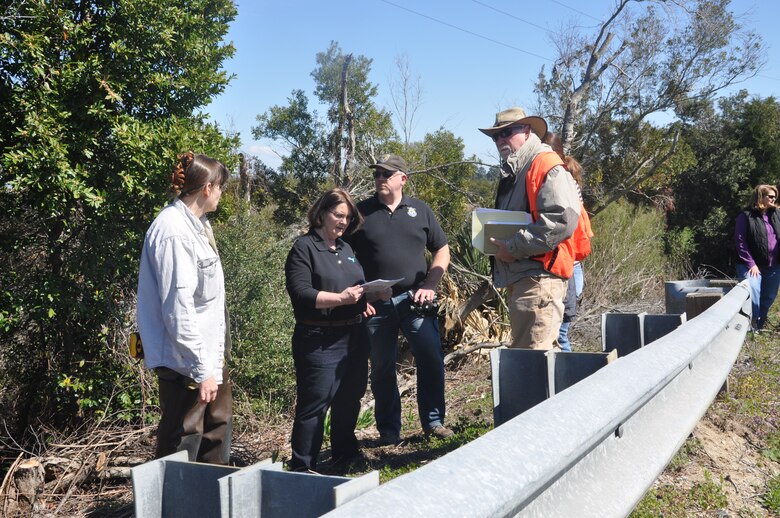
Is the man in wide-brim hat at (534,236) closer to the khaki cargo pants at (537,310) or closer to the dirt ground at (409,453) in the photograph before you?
the khaki cargo pants at (537,310)

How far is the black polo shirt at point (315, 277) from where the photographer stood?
497 cm

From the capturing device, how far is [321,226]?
5254 mm

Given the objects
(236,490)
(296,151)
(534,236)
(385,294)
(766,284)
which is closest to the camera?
(236,490)

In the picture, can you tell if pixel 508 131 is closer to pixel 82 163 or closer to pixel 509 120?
pixel 509 120

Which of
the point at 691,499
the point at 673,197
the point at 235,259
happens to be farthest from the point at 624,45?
the point at 691,499

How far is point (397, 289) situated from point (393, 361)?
2.01ft

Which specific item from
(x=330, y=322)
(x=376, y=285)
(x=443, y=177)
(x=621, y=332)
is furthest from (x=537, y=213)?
(x=443, y=177)

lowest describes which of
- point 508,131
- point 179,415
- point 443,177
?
point 179,415

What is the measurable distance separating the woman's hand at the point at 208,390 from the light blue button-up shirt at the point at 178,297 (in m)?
0.03

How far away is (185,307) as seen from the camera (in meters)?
3.83

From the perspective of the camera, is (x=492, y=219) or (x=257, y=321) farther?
(x=257, y=321)

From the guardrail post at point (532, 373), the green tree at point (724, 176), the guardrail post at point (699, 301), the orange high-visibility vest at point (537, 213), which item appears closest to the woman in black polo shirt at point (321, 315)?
the orange high-visibility vest at point (537, 213)

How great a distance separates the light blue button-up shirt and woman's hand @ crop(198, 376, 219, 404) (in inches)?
1.1

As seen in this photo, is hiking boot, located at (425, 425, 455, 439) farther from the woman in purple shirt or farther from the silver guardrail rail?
the woman in purple shirt
